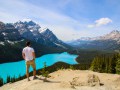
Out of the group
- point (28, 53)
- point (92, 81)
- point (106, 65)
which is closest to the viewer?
point (28, 53)

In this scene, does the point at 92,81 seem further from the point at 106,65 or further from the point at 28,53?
the point at 106,65

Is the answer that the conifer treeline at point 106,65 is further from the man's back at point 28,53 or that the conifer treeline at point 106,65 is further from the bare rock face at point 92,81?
the man's back at point 28,53

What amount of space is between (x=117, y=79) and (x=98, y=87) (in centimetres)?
639

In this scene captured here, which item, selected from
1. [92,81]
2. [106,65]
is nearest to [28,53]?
[92,81]

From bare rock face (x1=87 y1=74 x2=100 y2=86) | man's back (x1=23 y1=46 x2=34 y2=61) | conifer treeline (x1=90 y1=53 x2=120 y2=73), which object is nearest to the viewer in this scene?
man's back (x1=23 y1=46 x2=34 y2=61)

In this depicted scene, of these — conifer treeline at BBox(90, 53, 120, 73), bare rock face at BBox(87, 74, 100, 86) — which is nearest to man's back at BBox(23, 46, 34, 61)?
bare rock face at BBox(87, 74, 100, 86)

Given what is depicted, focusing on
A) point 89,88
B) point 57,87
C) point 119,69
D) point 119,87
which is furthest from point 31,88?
point 119,69

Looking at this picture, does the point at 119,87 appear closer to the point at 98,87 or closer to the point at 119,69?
the point at 98,87

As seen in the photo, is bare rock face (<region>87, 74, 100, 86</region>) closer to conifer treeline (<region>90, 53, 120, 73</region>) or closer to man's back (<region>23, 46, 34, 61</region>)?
man's back (<region>23, 46, 34, 61</region>)

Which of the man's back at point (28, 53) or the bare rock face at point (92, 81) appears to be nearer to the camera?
the man's back at point (28, 53)

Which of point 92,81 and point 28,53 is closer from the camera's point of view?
point 28,53

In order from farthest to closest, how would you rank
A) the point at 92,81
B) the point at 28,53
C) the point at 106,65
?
the point at 106,65 < the point at 92,81 < the point at 28,53

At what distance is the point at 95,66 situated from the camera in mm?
111875

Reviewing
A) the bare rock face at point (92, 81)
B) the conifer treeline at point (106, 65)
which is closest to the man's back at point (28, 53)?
the bare rock face at point (92, 81)
